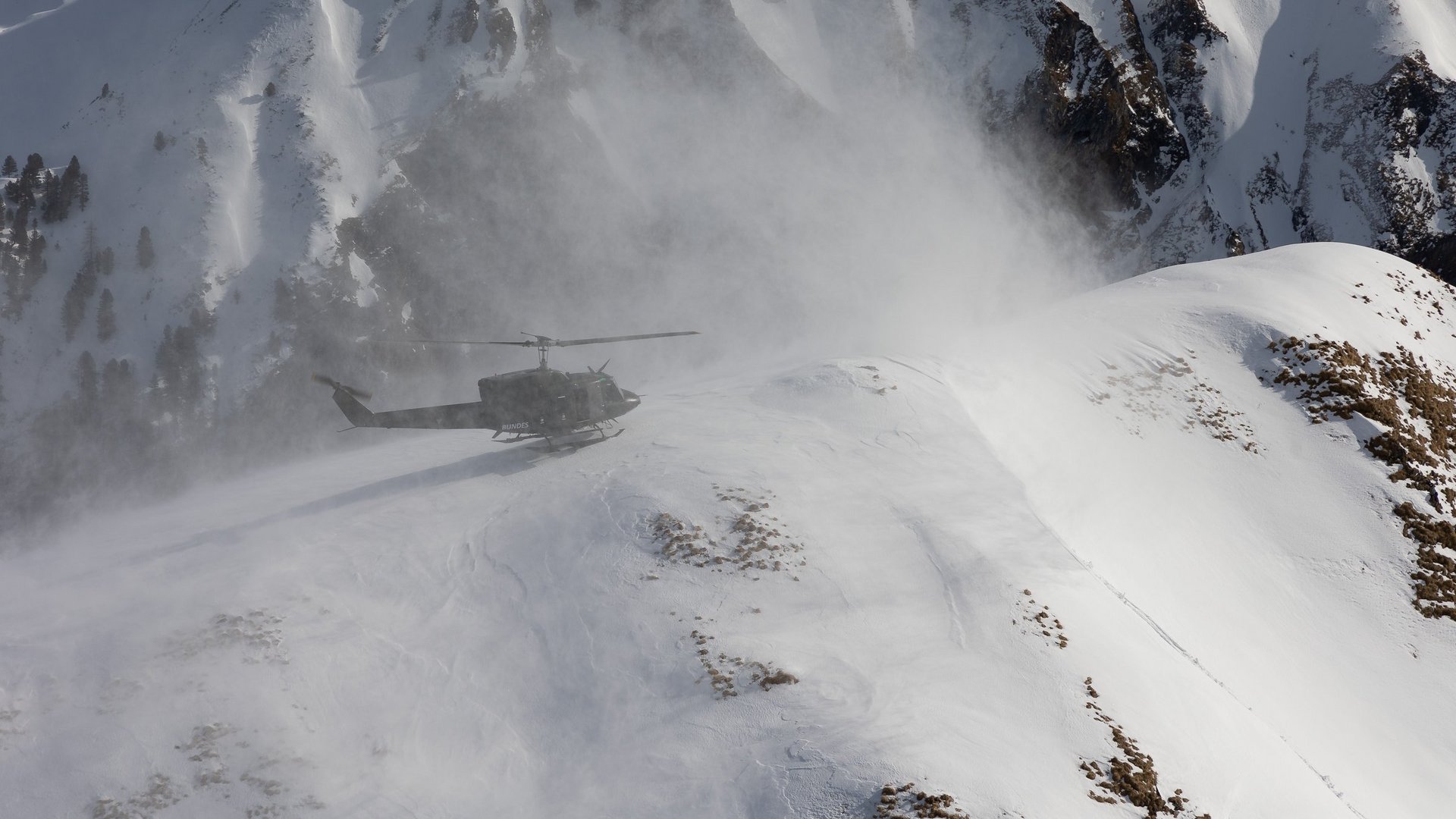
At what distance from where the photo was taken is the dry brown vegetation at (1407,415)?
1853cm

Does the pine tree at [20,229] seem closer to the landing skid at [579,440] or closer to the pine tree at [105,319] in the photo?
the pine tree at [105,319]

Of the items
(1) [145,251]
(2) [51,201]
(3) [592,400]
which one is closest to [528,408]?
(3) [592,400]

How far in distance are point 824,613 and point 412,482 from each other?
1210 cm

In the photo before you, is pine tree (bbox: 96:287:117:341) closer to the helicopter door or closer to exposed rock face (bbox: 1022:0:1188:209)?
the helicopter door

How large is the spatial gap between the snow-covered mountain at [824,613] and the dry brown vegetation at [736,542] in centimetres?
7

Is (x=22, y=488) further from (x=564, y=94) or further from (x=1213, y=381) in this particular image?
(x=1213, y=381)

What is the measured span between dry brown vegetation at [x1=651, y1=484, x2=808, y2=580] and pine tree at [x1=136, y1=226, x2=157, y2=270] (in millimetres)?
51113

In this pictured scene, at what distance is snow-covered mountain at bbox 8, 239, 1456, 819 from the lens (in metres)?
11.5

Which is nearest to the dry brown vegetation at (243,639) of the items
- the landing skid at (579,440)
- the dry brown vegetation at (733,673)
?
the dry brown vegetation at (733,673)

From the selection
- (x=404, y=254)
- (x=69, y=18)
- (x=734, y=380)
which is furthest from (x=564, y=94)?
(x=734, y=380)

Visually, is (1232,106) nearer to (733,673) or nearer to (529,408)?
(529,408)

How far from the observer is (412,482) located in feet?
70.4

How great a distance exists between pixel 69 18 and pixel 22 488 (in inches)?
1561

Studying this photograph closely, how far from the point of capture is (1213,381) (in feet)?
79.0
